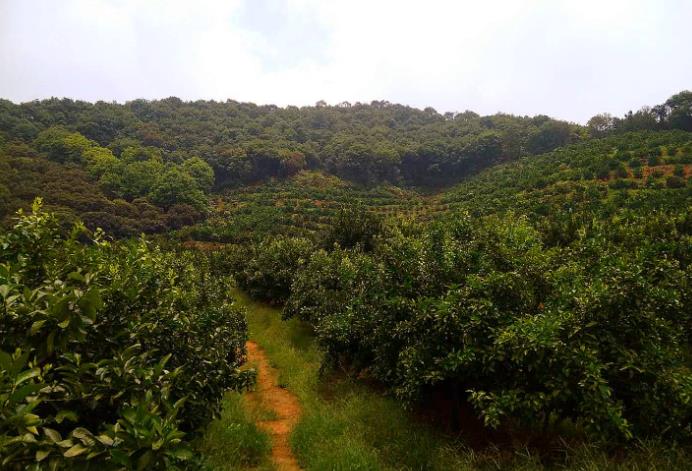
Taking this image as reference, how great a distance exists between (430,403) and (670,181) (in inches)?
1682

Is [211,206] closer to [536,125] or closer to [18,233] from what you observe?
[18,233]

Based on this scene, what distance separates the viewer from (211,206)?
77.1m

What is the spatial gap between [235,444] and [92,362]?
18.1 feet

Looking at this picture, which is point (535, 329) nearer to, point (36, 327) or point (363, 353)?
point (363, 353)

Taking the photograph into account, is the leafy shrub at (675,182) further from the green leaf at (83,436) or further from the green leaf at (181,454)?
the green leaf at (83,436)

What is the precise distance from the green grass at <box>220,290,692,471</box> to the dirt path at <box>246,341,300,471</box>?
0.25 m

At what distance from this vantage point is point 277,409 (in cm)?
1239

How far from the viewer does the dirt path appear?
932cm

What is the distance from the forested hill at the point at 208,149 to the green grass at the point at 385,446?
172ft

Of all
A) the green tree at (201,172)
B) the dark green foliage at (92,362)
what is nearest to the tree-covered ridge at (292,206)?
the green tree at (201,172)

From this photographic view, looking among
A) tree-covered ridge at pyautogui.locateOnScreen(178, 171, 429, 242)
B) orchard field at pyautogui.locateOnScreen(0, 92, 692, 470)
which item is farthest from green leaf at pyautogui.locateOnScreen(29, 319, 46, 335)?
tree-covered ridge at pyautogui.locateOnScreen(178, 171, 429, 242)

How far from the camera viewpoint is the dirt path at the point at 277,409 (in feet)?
30.6

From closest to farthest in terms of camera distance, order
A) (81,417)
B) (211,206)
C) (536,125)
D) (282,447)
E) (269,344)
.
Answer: (81,417) < (282,447) < (269,344) < (211,206) < (536,125)

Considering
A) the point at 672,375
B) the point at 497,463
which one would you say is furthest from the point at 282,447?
the point at 672,375
